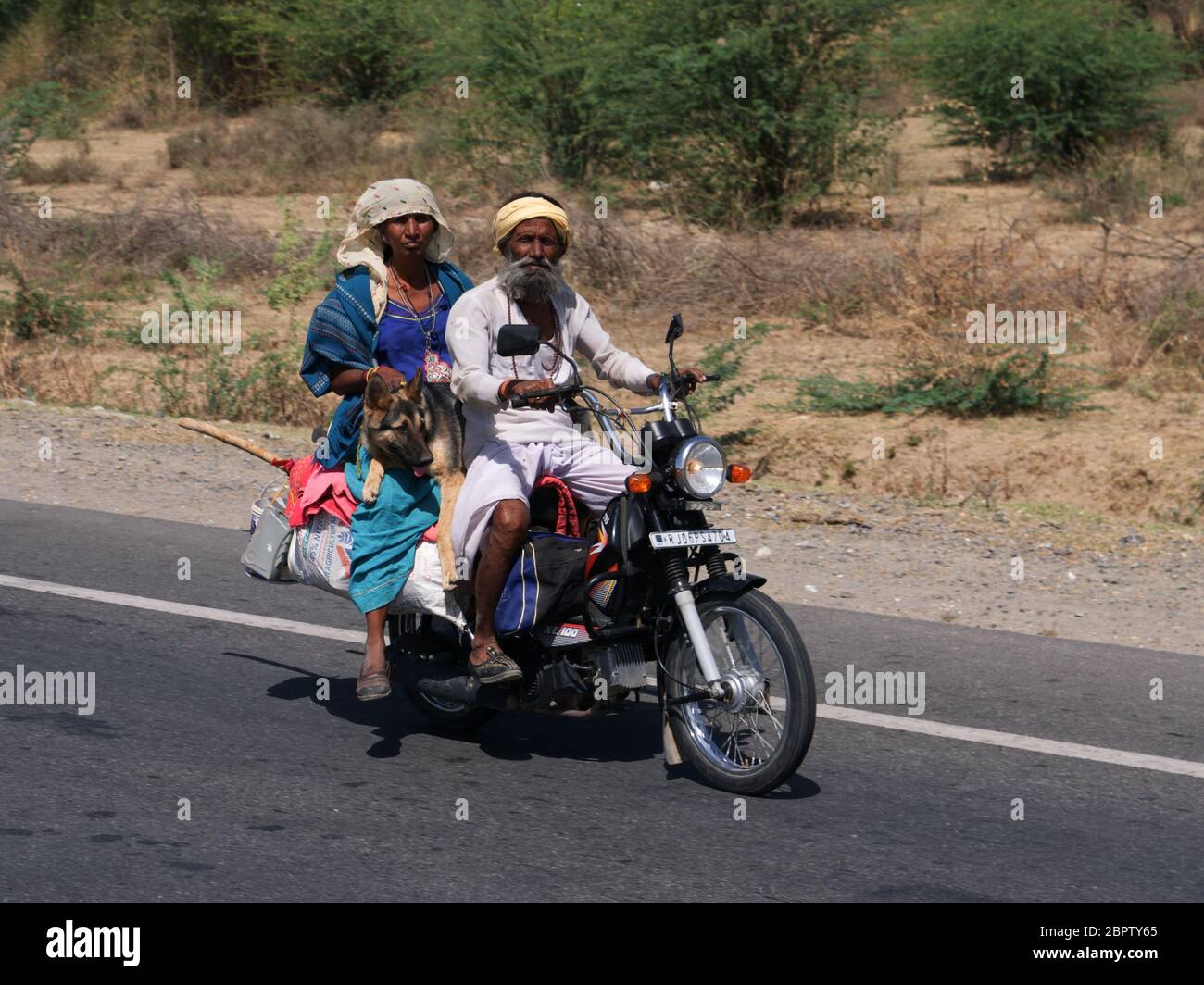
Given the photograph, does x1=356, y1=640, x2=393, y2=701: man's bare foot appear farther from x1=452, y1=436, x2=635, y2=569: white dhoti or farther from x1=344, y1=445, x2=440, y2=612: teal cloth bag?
x1=452, y1=436, x2=635, y2=569: white dhoti

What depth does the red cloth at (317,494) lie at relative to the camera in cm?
563

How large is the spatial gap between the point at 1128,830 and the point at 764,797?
1112 mm

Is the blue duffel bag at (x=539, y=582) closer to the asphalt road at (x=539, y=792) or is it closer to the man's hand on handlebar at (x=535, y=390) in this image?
the man's hand on handlebar at (x=535, y=390)

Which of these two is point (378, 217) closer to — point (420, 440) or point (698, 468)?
point (420, 440)

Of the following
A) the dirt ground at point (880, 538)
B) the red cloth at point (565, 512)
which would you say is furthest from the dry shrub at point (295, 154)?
the red cloth at point (565, 512)

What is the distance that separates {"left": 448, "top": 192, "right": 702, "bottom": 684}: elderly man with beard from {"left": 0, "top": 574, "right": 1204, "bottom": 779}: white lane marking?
0.97 meters

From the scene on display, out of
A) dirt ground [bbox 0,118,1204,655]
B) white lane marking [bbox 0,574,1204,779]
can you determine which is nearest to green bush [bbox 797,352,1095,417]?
dirt ground [bbox 0,118,1204,655]

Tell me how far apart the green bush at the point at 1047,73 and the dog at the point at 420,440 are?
17293mm

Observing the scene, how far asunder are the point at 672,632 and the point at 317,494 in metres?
1.43

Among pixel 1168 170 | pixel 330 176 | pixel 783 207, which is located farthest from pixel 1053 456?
pixel 330 176

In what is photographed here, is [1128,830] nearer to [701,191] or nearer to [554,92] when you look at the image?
[701,191]

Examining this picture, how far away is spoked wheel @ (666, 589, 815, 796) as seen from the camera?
189 inches

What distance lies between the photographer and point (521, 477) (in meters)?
5.27

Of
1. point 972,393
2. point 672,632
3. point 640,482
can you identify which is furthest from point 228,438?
point 972,393
